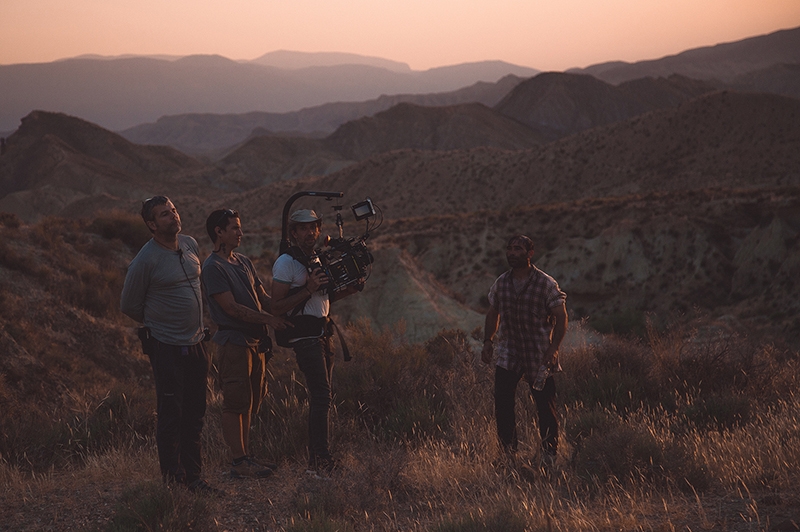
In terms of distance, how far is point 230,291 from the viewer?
16.8 feet

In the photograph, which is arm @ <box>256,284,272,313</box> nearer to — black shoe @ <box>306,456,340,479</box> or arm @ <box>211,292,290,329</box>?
arm @ <box>211,292,290,329</box>

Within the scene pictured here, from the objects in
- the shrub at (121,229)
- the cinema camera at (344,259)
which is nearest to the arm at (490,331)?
the cinema camera at (344,259)

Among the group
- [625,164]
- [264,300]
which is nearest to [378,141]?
[625,164]

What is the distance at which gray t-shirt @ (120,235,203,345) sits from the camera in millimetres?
4734

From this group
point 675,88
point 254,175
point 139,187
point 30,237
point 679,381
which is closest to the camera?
point 679,381

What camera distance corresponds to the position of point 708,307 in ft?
84.9

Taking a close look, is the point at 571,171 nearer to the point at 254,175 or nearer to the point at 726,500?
the point at 726,500

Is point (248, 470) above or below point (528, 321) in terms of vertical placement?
below

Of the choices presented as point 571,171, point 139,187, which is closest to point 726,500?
point 571,171

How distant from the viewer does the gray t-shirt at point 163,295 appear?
473 centimetres

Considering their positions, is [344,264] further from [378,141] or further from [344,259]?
[378,141]

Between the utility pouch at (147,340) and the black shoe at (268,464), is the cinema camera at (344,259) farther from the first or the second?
the black shoe at (268,464)

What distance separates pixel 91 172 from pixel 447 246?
79.5 m

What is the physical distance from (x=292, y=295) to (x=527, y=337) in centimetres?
201
